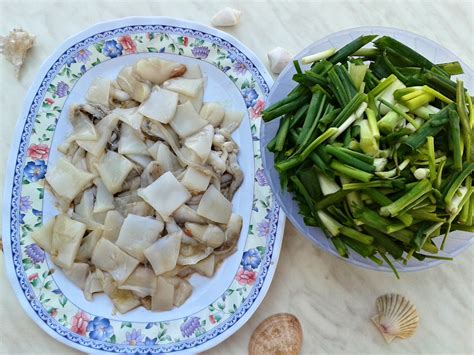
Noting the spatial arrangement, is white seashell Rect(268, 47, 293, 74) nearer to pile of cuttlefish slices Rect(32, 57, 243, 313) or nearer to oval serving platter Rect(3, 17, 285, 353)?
oval serving platter Rect(3, 17, 285, 353)

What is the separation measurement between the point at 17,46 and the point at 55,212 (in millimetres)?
486

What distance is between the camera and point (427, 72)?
1.23 m

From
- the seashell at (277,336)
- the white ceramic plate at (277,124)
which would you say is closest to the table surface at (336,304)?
the seashell at (277,336)

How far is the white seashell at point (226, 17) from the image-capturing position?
1.60 metres

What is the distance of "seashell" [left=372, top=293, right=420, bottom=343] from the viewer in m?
1.47

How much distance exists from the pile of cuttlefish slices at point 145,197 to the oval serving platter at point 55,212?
0.12ft

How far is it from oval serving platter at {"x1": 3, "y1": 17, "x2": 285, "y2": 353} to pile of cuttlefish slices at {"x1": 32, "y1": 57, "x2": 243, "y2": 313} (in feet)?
0.12

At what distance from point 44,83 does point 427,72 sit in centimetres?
98

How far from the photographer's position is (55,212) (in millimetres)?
1522

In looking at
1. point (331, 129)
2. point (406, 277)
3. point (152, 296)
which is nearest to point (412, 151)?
point (331, 129)

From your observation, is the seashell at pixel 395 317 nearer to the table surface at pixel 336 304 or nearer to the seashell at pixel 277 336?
the table surface at pixel 336 304

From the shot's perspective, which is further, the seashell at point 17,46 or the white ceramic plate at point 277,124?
the seashell at point 17,46

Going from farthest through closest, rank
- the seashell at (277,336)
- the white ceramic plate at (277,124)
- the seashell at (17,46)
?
the seashell at (17,46), the seashell at (277,336), the white ceramic plate at (277,124)

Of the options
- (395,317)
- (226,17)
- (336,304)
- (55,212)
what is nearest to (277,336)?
(336,304)
